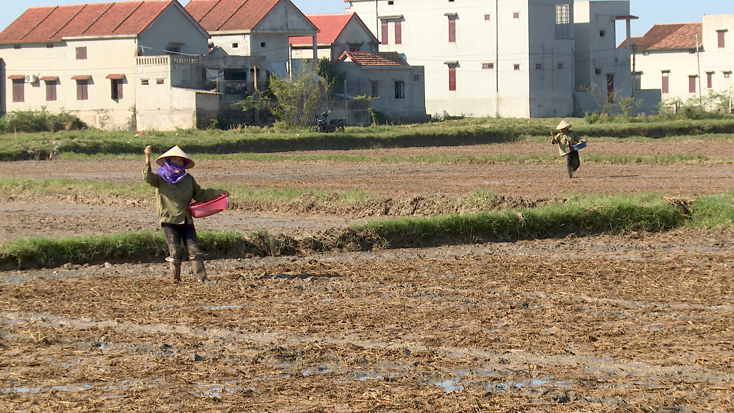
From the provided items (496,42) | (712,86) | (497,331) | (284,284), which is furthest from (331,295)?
(712,86)

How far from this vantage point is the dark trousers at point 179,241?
9.46 meters

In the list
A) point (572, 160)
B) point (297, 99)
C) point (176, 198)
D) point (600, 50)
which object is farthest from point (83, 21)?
point (176, 198)

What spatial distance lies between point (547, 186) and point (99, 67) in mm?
33067

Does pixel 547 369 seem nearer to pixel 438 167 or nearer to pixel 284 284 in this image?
pixel 284 284

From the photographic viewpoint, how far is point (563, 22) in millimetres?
52906

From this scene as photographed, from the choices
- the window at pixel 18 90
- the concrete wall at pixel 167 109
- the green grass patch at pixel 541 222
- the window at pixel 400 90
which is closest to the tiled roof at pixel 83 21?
the window at pixel 18 90

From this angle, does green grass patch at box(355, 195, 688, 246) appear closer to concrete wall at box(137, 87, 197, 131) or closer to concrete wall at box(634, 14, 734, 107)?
concrete wall at box(137, 87, 197, 131)

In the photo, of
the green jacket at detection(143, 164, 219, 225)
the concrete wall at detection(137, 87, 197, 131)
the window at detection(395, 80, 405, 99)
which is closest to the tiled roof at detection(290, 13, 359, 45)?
the window at detection(395, 80, 405, 99)

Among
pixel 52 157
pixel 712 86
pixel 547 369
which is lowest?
pixel 547 369

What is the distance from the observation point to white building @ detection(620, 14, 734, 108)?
2287 inches

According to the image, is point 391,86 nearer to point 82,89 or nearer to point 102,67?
point 102,67

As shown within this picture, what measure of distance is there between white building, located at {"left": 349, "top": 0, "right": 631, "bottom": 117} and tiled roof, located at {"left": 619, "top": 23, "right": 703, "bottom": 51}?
6320 millimetres

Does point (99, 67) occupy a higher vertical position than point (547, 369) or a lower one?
higher

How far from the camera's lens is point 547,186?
18.0 m
